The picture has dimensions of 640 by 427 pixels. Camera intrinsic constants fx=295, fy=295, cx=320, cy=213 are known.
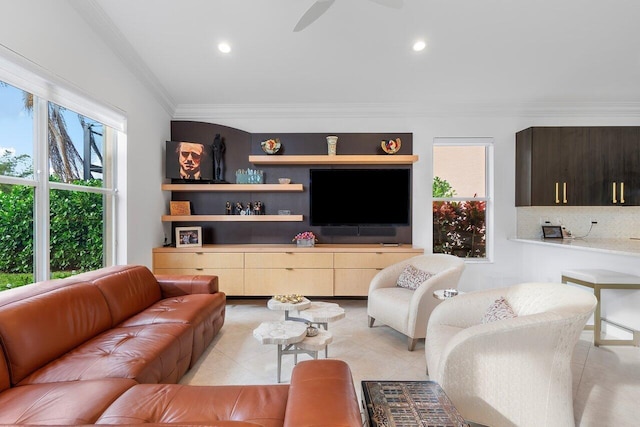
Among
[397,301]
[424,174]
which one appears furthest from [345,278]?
[424,174]

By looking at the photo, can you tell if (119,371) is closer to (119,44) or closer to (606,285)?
(119,44)

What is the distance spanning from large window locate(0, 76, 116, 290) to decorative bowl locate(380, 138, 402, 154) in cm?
327

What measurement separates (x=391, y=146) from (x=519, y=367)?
3.09 meters

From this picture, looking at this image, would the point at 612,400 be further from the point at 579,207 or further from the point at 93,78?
the point at 93,78

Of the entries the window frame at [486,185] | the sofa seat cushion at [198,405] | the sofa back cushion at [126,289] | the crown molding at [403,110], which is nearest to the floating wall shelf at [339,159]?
the window frame at [486,185]

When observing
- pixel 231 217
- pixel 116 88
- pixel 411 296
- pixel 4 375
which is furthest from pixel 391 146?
pixel 4 375

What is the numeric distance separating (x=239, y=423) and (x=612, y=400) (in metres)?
2.49

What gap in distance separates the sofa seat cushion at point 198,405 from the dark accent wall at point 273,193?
2959 millimetres

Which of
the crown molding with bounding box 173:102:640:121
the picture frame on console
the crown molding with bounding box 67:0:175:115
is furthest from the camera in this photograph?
the crown molding with bounding box 173:102:640:121

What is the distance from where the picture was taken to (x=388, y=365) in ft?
7.81

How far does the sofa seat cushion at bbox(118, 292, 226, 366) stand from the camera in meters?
2.26

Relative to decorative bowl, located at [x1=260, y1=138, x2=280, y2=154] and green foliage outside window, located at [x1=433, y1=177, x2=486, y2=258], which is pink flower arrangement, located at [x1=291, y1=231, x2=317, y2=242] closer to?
decorative bowl, located at [x1=260, y1=138, x2=280, y2=154]

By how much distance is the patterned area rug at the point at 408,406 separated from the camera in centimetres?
112

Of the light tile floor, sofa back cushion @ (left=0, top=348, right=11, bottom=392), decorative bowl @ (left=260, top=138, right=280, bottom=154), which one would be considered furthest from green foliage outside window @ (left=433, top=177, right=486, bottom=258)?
sofa back cushion @ (left=0, top=348, right=11, bottom=392)
